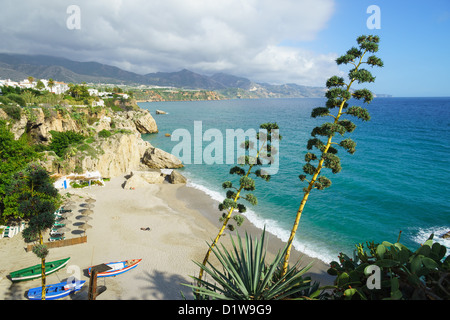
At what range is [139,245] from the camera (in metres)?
18.9

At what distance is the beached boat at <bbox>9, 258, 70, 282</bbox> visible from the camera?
45.2 feet

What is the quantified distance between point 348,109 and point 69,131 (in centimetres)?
3838

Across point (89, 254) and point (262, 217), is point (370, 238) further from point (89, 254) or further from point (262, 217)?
point (89, 254)

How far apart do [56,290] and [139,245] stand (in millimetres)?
6364

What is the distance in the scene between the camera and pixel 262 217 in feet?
83.1

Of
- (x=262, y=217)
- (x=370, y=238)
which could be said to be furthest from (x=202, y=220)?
(x=370, y=238)

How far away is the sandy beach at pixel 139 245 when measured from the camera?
14367 millimetres

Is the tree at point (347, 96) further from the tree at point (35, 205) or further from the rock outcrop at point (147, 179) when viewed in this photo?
the rock outcrop at point (147, 179)

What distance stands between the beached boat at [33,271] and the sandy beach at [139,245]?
29 centimetres

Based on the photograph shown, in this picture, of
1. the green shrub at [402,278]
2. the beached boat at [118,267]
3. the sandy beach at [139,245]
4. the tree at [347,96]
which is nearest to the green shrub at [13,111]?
the sandy beach at [139,245]
